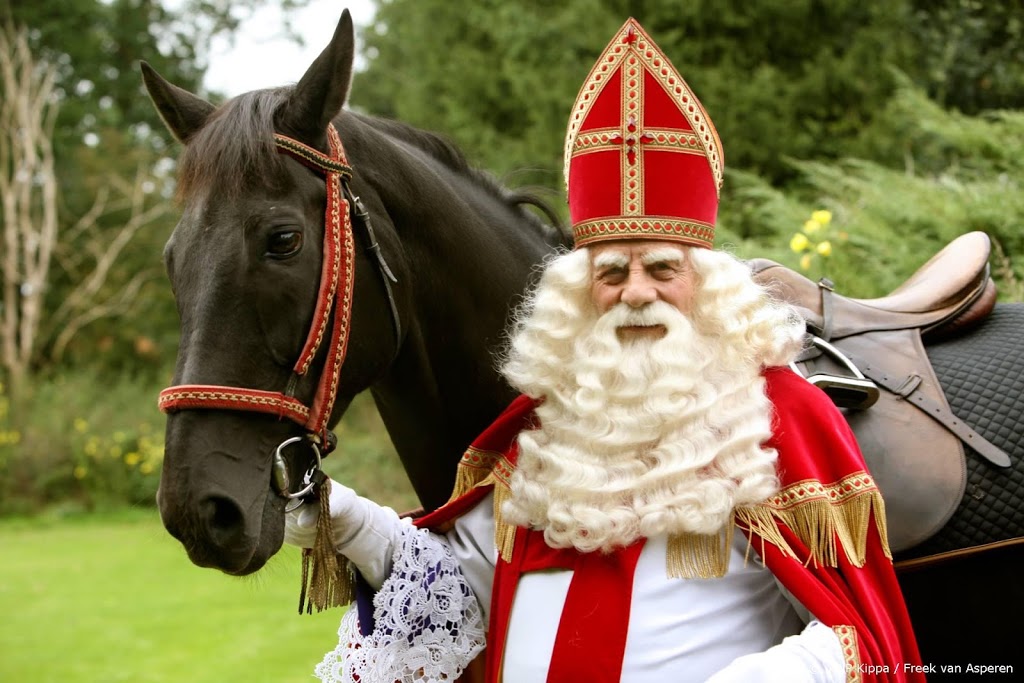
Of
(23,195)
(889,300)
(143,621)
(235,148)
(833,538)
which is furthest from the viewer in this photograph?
(23,195)

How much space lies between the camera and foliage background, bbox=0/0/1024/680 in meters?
4.16

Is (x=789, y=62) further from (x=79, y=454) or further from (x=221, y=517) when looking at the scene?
(x=79, y=454)

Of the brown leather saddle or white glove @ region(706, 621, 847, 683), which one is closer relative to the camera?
white glove @ region(706, 621, 847, 683)

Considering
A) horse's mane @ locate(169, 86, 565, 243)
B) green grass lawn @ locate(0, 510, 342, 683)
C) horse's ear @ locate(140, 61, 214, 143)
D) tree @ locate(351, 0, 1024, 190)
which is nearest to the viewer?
horse's mane @ locate(169, 86, 565, 243)

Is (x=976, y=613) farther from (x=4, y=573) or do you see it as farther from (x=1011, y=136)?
(x=4, y=573)

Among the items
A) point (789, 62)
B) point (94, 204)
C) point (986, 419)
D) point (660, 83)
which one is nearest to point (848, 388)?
point (986, 419)

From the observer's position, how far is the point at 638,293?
1.87 meters

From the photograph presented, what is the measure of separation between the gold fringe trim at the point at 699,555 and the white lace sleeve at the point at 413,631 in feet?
1.68

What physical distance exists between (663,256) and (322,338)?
0.69 m

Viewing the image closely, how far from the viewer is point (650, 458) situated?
6.15 ft

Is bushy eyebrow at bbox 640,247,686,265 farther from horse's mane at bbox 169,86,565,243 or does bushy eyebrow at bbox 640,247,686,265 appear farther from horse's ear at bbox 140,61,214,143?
horse's ear at bbox 140,61,214,143

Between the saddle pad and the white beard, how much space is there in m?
0.49

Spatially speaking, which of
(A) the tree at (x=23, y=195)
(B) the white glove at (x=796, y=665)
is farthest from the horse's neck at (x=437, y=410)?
(A) the tree at (x=23, y=195)

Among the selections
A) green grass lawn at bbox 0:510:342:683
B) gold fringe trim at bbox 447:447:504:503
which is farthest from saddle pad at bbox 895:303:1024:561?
green grass lawn at bbox 0:510:342:683
